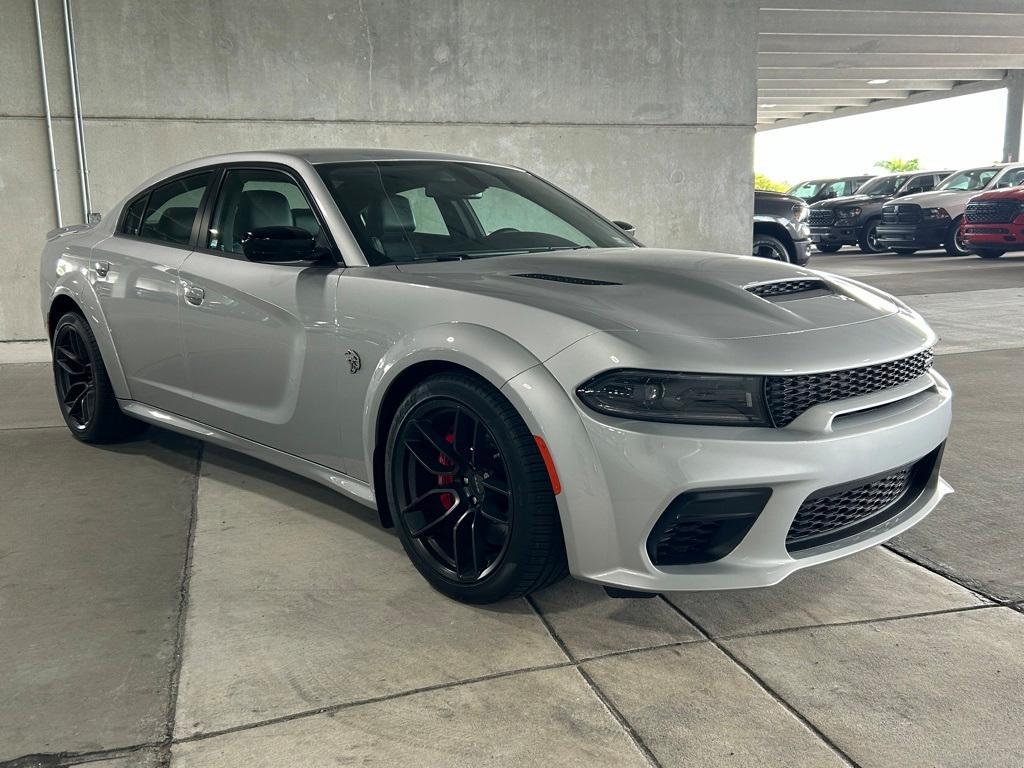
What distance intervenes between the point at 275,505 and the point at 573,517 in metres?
1.87

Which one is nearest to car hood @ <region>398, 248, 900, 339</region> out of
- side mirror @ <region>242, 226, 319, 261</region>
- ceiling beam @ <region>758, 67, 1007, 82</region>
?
side mirror @ <region>242, 226, 319, 261</region>

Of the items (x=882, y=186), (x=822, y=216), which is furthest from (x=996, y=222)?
(x=882, y=186)

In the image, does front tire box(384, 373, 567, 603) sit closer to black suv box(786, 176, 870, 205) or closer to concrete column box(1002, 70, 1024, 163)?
black suv box(786, 176, 870, 205)

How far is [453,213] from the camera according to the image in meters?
3.86

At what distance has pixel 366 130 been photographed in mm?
8930

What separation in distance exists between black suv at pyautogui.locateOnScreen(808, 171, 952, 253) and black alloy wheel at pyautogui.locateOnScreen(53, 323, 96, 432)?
54.6ft

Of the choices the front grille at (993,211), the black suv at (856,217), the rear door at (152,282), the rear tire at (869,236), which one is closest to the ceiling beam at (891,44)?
the black suv at (856,217)

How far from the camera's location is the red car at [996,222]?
1575 cm

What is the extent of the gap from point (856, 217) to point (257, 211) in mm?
17523

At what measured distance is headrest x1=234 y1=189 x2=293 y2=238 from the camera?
3.96 metres

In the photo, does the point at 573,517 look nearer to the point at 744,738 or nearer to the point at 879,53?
the point at 744,738

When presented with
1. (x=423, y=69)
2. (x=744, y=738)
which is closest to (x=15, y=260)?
(x=423, y=69)

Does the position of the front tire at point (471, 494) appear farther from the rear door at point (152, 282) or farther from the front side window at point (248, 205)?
the rear door at point (152, 282)

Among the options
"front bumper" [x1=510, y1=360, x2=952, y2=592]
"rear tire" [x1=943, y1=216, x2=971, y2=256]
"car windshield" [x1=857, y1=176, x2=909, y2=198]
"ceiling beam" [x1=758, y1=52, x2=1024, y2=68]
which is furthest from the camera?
"ceiling beam" [x1=758, y1=52, x2=1024, y2=68]
